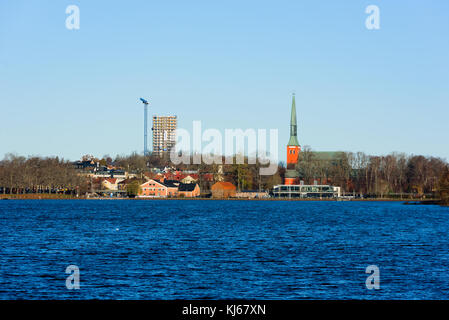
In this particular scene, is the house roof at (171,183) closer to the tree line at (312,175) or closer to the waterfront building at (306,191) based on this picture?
the tree line at (312,175)

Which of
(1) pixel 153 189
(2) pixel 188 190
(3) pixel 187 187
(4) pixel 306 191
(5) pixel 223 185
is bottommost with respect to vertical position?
(4) pixel 306 191

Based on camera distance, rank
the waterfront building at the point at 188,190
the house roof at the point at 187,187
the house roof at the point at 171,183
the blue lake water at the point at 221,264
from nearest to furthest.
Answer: the blue lake water at the point at 221,264
the waterfront building at the point at 188,190
the house roof at the point at 187,187
the house roof at the point at 171,183

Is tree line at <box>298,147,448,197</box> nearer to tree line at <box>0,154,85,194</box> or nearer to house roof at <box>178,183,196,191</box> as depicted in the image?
house roof at <box>178,183,196,191</box>

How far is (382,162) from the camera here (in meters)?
170

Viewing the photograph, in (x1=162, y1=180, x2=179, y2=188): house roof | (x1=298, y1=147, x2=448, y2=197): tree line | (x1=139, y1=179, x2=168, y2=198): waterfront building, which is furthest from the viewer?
(x1=162, y1=180, x2=179, y2=188): house roof

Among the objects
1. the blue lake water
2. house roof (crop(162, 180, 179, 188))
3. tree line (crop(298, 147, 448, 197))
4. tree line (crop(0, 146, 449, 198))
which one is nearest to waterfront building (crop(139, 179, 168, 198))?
house roof (crop(162, 180, 179, 188))

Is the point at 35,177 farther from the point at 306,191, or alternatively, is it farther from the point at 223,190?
the point at 306,191

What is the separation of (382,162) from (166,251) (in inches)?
5564

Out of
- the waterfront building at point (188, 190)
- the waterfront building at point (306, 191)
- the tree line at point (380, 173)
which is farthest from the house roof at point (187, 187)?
the tree line at point (380, 173)

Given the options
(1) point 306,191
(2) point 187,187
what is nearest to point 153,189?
(2) point 187,187

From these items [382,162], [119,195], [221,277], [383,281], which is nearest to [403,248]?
[383,281]

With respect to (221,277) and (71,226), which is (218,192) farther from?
(221,277)

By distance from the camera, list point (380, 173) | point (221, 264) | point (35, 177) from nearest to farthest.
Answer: point (221, 264)
point (35, 177)
point (380, 173)
